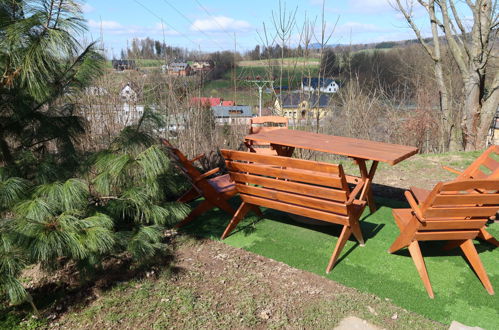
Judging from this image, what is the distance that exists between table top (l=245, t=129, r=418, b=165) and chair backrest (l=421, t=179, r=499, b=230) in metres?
0.57

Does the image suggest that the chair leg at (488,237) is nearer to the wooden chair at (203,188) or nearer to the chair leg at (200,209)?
the wooden chair at (203,188)

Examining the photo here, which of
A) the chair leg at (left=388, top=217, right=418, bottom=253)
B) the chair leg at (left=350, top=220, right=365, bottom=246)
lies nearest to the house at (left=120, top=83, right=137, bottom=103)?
the chair leg at (left=350, top=220, right=365, bottom=246)

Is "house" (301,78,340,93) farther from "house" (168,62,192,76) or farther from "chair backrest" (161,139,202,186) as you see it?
"chair backrest" (161,139,202,186)

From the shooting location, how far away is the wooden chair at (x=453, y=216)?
89.7 inches

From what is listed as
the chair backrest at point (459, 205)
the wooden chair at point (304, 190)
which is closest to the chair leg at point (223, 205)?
the wooden chair at point (304, 190)

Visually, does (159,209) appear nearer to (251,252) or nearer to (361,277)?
(251,252)

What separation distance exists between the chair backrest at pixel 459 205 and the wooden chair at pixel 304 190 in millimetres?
544

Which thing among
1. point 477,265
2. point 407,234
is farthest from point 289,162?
point 477,265

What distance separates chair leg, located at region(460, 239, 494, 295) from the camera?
249 centimetres

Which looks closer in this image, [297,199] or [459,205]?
[459,205]

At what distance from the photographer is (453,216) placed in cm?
241

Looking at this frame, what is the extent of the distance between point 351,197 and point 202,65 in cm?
468

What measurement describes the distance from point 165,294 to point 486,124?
27.0 ft

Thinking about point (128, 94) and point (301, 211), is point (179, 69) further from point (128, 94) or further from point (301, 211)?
point (301, 211)
